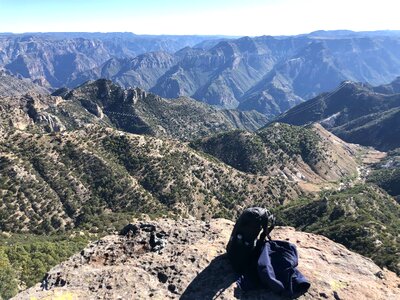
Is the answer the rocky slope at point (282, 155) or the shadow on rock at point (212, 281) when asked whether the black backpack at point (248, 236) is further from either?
the rocky slope at point (282, 155)

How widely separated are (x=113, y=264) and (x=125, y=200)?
244 ft

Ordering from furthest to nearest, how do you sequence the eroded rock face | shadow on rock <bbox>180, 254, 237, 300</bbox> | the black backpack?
the black backpack
the eroded rock face
shadow on rock <bbox>180, 254, 237, 300</bbox>

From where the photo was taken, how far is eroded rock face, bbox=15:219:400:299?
1828cm

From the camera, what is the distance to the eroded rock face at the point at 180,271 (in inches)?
720

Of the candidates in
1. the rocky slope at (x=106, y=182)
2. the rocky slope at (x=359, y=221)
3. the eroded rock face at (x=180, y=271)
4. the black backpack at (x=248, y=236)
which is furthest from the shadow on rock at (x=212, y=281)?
the rocky slope at (x=106, y=182)

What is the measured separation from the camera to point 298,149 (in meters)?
180

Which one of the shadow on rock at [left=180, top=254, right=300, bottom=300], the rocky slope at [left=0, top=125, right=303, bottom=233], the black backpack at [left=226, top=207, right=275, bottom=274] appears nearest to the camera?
the shadow on rock at [left=180, top=254, right=300, bottom=300]

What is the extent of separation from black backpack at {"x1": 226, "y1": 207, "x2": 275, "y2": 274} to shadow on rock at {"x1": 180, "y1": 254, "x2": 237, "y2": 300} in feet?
1.95

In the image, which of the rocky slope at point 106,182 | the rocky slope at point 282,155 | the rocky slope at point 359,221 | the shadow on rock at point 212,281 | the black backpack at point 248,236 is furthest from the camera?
the rocky slope at point 282,155

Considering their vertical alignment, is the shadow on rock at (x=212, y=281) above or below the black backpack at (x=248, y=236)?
below

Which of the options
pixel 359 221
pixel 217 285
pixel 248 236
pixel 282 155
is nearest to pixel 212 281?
pixel 217 285

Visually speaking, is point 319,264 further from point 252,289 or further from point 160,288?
point 160,288

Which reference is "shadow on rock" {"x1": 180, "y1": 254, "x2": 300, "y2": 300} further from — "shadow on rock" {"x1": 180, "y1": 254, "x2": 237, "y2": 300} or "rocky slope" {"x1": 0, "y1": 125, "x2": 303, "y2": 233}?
"rocky slope" {"x1": 0, "y1": 125, "x2": 303, "y2": 233}

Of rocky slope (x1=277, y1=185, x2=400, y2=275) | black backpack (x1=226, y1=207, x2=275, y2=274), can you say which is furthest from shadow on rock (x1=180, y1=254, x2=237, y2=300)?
rocky slope (x1=277, y1=185, x2=400, y2=275)
